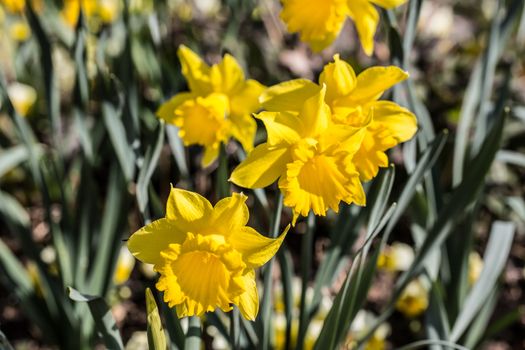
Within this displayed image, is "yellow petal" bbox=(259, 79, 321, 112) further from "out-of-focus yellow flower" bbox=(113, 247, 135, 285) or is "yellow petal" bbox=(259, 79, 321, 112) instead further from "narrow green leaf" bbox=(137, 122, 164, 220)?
"out-of-focus yellow flower" bbox=(113, 247, 135, 285)

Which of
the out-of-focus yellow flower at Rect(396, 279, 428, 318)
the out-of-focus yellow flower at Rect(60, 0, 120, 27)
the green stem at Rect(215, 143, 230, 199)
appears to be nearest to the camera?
the green stem at Rect(215, 143, 230, 199)

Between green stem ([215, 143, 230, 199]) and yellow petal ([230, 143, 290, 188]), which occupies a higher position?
yellow petal ([230, 143, 290, 188])

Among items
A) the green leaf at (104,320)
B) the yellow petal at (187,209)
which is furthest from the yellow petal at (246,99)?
the green leaf at (104,320)

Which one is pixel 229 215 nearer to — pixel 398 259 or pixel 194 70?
pixel 194 70

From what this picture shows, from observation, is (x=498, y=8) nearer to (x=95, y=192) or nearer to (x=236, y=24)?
(x=236, y=24)

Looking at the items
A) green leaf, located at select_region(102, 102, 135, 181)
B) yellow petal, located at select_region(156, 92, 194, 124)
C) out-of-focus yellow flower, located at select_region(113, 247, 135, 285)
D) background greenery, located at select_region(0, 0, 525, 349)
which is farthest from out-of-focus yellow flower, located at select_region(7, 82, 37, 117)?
yellow petal, located at select_region(156, 92, 194, 124)
